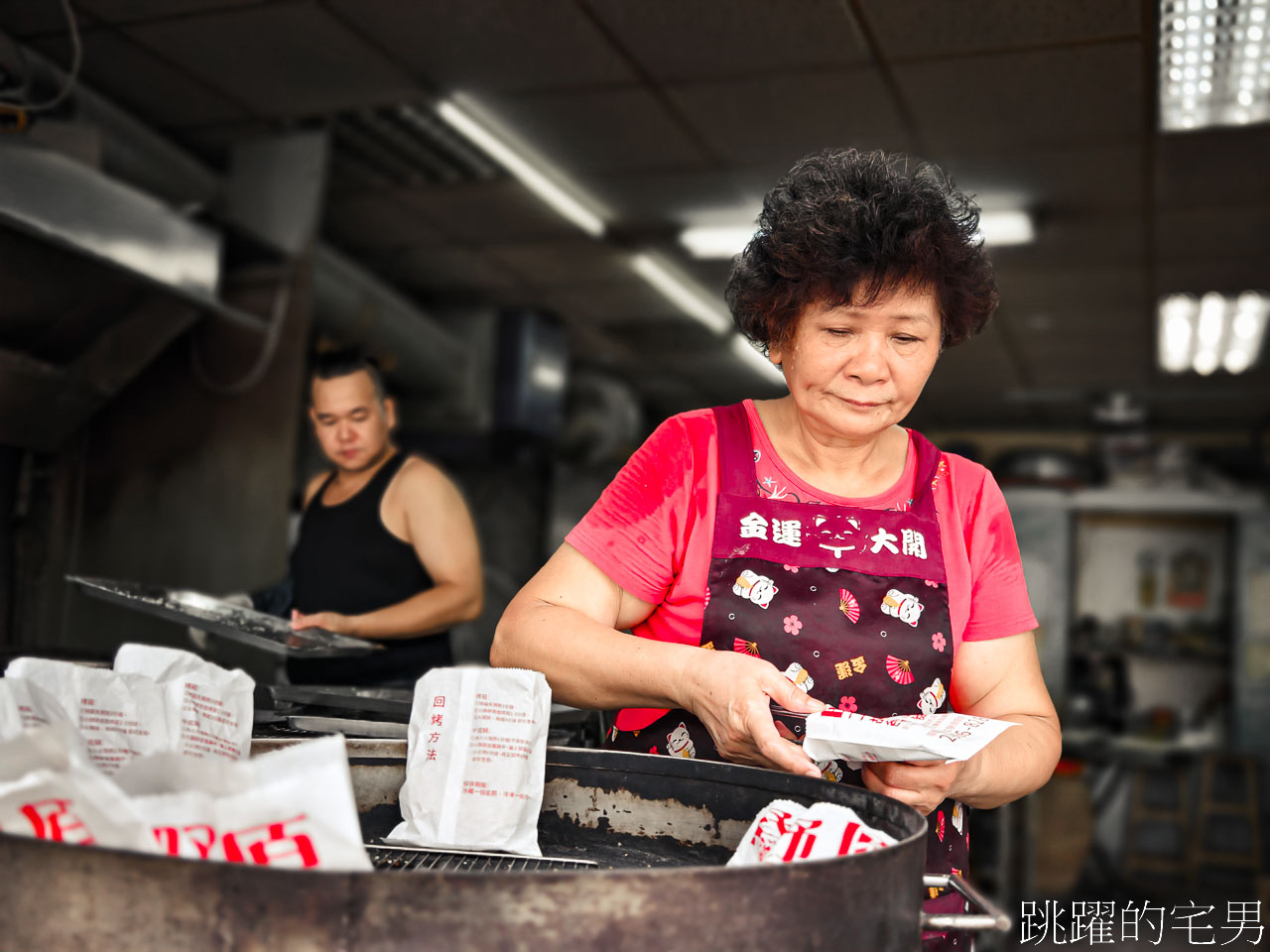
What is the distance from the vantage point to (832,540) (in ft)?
4.22

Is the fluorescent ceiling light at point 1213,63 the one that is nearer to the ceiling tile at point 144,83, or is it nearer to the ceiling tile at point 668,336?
the ceiling tile at point 144,83

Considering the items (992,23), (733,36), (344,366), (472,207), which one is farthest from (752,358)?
(344,366)

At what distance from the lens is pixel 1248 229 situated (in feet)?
13.0

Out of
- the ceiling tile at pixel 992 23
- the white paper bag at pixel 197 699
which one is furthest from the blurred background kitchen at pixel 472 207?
the white paper bag at pixel 197 699

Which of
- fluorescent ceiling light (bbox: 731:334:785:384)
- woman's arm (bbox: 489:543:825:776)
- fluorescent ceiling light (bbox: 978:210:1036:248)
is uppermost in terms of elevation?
fluorescent ceiling light (bbox: 731:334:785:384)

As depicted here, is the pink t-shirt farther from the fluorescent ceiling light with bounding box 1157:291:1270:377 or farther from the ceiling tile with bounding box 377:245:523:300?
the fluorescent ceiling light with bounding box 1157:291:1270:377

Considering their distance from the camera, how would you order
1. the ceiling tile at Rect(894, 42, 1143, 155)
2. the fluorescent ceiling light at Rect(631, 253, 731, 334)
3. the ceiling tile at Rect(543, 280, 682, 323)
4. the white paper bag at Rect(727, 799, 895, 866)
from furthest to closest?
1. the ceiling tile at Rect(543, 280, 682, 323)
2. the fluorescent ceiling light at Rect(631, 253, 731, 334)
3. the ceiling tile at Rect(894, 42, 1143, 155)
4. the white paper bag at Rect(727, 799, 895, 866)

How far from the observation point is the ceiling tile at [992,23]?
257 cm

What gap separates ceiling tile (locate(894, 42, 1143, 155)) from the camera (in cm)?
283

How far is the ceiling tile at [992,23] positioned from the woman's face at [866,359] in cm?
165

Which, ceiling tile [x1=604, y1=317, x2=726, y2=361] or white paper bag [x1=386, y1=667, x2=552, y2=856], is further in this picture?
ceiling tile [x1=604, y1=317, x2=726, y2=361]

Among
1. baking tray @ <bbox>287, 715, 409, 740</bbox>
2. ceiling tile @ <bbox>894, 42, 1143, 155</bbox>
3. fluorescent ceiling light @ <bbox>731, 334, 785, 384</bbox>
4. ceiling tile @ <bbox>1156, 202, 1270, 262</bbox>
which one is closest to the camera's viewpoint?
baking tray @ <bbox>287, 715, 409, 740</bbox>

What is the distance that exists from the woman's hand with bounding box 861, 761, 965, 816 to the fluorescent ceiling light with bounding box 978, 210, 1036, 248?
3.16 meters

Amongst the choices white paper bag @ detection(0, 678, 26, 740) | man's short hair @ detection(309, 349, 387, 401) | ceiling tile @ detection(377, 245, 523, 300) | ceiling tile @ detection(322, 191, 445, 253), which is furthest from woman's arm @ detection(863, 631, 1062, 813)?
ceiling tile @ detection(377, 245, 523, 300)
